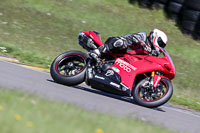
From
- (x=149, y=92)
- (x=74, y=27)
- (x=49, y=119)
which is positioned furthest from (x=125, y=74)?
(x=74, y=27)

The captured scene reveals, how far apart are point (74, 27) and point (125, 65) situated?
21.5 ft

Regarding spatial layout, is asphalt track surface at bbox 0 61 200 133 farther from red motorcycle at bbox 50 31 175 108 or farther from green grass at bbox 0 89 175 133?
green grass at bbox 0 89 175 133

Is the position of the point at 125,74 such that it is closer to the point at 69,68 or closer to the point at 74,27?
the point at 69,68

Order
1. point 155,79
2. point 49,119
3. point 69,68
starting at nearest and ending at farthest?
point 49,119
point 155,79
point 69,68

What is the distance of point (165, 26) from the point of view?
14.7 meters

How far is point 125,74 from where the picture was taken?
22.6 ft

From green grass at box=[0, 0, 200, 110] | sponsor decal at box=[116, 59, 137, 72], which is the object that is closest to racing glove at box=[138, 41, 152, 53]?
sponsor decal at box=[116, 59, 137, 72]

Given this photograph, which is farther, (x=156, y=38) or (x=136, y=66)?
(x=156, y=38)

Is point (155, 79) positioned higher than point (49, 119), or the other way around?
point (49, 119)

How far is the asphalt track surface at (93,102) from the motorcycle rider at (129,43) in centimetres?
87

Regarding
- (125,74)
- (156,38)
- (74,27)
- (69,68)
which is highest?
(156,38)

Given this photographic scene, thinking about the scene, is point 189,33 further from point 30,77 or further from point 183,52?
point 30,77

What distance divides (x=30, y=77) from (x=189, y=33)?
28.1 feet

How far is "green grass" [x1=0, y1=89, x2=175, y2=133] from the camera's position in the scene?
331 centimetres
